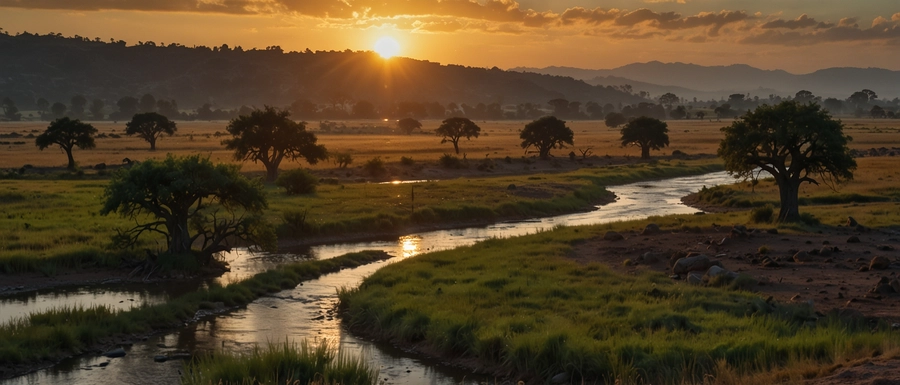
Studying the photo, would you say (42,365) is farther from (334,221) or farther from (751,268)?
(334,221)

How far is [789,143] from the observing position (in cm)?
3478

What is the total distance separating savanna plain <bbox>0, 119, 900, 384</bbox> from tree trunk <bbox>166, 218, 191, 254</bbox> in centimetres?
92

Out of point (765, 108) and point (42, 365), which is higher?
point (765, 108)

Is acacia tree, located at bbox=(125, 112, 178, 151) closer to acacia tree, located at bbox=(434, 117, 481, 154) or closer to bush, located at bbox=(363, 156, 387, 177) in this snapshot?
acacia tree, located at bbox=(434, 117, 481, 154)

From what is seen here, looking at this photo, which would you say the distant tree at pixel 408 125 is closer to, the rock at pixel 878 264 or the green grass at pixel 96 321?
the green grass at pixel 96 321

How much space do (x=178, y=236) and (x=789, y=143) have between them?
25.7 meters

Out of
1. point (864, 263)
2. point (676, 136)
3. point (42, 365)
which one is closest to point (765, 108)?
point (864, 263)

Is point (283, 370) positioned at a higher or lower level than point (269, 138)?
lower

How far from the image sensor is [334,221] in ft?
135

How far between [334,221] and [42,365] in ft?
77.0

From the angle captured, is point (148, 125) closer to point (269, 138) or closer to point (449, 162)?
point (449, 162)

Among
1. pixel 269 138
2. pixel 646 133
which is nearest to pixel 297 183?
pixel 269 138

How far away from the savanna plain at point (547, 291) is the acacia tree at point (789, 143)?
7.15 ft

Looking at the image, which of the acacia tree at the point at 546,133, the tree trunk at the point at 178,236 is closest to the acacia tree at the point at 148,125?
the acacia tree at the point at 546,133
